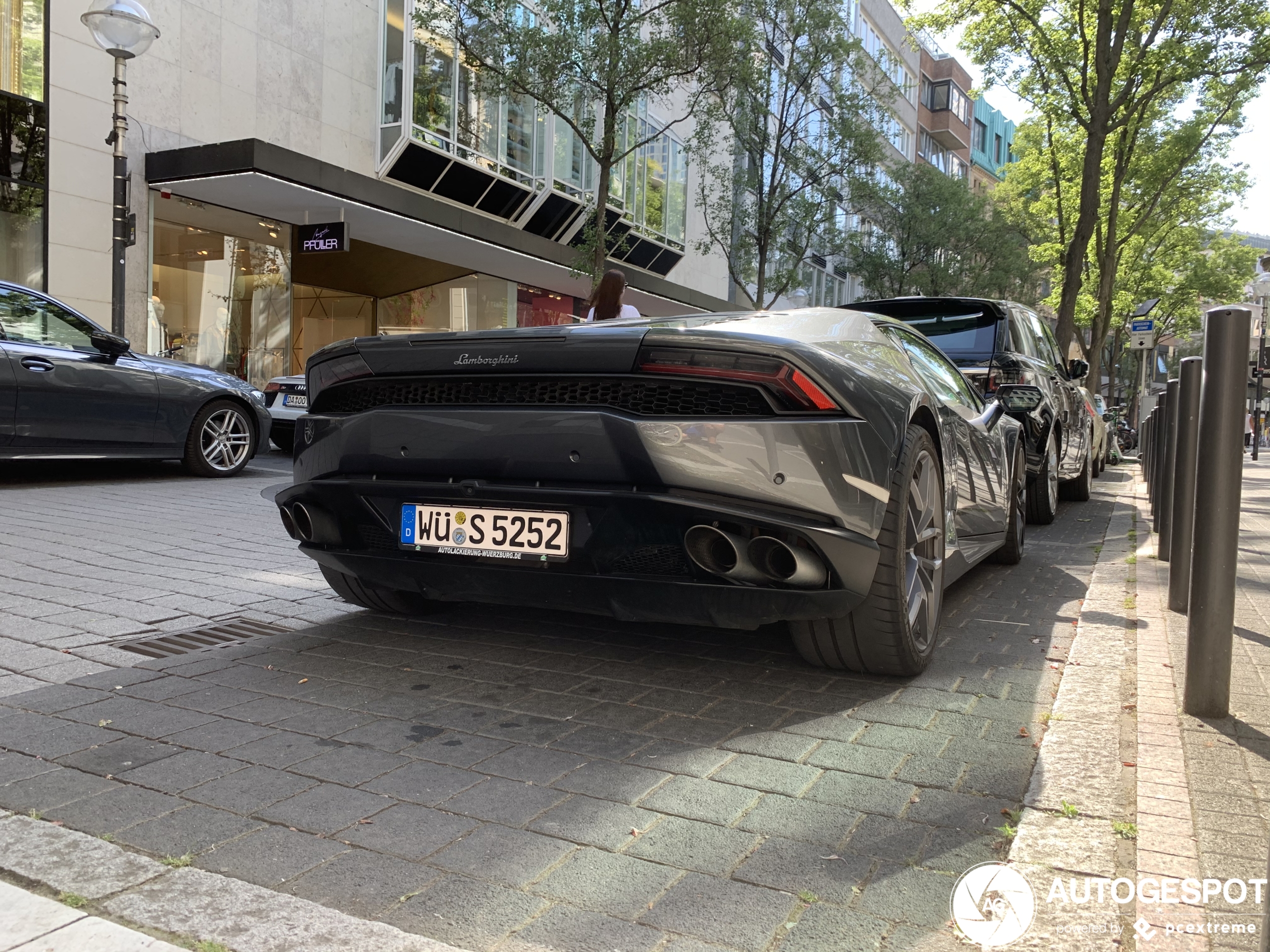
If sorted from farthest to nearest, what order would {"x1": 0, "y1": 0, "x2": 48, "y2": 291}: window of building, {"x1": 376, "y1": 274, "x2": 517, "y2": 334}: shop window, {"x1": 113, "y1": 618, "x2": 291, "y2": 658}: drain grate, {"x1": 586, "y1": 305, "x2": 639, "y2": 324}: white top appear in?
{"x1": 376, "y1": 274, "x2": 517, "y2": 334}: shop window, {"x1": 0, "y1": 0, "x2": 48, "y2": 291}: window of building, {"x1": 586, "y1": 305, "x2": 639, "y2": 324}: white top, {"x1": 113, "y1": 618, "x2": 291, "y2": 658}: drain grate

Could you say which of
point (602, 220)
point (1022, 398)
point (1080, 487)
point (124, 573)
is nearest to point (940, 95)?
point (602, 220)

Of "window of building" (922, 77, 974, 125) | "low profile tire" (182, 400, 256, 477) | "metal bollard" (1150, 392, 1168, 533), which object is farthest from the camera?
"window of building" (922, 77, 974, 125)

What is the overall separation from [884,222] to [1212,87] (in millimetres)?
12050

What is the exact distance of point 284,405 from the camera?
11570 mm

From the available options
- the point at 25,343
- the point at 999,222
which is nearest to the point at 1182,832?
the point at 25,343

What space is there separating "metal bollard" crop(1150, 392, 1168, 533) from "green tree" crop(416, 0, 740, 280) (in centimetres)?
726

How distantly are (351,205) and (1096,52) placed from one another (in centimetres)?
1184

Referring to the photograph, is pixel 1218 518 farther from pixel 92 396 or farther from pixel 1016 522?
pixel 92 396

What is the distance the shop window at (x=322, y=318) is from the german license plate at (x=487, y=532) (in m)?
15.9

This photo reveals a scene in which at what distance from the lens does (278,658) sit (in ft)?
12.0

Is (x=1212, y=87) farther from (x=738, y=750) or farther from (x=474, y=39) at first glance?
(x=738, y=750)

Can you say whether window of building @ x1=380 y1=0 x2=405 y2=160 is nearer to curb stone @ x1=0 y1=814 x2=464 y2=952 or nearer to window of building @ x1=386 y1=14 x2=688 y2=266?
window of building @ x1=386 y1=14 x2=688 y2=266

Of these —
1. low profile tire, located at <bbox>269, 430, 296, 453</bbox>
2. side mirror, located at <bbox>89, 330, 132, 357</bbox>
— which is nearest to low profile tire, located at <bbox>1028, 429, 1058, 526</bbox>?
side mirror, located at <bbox>89, 330, 132, 357</bbox>

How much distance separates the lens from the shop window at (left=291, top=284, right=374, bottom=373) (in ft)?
63.3
